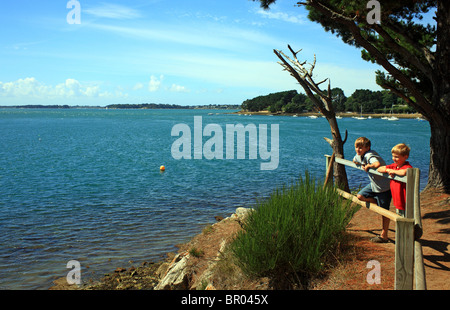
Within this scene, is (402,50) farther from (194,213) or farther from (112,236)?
(112,236)

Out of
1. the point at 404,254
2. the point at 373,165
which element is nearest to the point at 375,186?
the point at 373,165

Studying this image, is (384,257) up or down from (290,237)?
down

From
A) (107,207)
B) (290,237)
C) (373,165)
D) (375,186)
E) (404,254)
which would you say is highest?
(373,165)

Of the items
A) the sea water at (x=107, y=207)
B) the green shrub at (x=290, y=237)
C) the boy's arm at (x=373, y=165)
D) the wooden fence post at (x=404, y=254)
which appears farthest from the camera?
the sea water at (x=107, y=207)

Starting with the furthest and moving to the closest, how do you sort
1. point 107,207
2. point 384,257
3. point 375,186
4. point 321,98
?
point 107,207 < point 321,98 < point 375,186 < point 384,257

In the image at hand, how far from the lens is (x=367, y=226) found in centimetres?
842

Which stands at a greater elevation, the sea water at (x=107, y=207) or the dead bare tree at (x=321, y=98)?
→ the dead bare tree at (x=321, y=98)

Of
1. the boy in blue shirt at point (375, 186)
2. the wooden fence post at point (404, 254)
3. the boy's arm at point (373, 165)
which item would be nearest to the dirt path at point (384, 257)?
the boy in blue shirt at point (375, 186)

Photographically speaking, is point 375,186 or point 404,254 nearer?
point 404,254

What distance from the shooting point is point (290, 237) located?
6.19 metres

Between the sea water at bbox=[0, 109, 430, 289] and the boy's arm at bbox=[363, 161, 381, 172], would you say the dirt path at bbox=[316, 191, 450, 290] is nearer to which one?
the boy's arm at bbox=[363, 161, 381, 172]

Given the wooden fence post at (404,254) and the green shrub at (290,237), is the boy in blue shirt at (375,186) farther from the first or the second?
the wooden fence post at (404,254)

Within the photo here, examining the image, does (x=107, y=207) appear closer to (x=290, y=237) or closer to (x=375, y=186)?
(x=290, y=237)

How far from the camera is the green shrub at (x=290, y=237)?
595 centimetres
